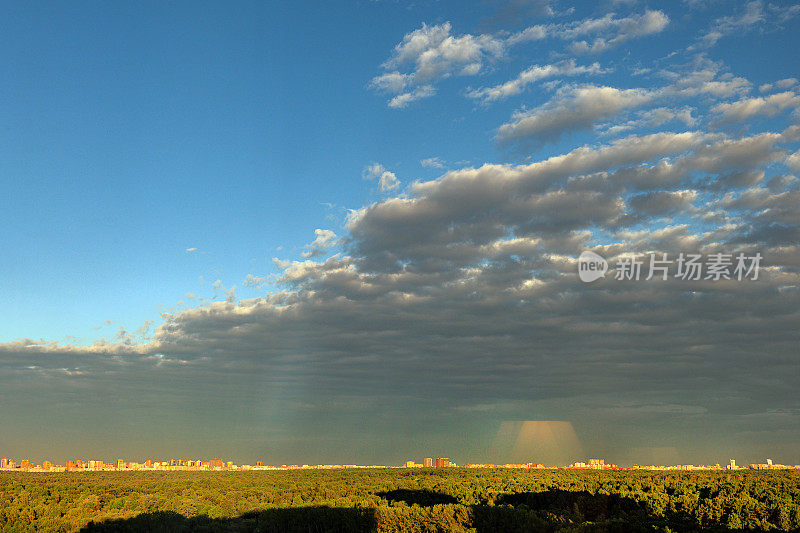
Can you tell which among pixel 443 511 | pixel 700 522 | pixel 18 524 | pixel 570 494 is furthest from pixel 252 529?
pixel 700 522

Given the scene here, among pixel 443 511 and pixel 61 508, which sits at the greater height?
pixel 443 511

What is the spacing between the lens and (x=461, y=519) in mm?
46969

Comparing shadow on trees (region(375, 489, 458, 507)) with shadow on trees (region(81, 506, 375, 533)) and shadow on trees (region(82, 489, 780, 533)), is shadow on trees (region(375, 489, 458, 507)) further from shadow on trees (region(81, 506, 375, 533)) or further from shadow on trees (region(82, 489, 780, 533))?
shadow on trees (region(81, 506, 375, 533))

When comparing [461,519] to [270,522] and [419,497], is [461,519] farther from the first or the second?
[419,497]

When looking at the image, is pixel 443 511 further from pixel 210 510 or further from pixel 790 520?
pixel 210 510

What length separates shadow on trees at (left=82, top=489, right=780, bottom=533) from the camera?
44812 mm

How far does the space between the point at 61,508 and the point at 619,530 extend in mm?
65115

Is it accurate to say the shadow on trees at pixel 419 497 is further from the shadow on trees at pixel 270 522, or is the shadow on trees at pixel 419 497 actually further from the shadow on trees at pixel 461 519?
the shadow on trees at pixel 270 522

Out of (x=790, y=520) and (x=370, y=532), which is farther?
(x=790, y=520)

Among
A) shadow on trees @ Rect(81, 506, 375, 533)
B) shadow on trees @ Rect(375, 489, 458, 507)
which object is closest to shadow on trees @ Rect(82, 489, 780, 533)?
shadow on trees @ Rect(81, 506, 375, 533)

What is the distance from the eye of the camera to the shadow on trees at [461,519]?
44.8 metres

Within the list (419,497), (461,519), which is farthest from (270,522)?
(419,497)

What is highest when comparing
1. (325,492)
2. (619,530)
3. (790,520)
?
(619,530)

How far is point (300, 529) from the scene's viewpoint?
62594 mm
